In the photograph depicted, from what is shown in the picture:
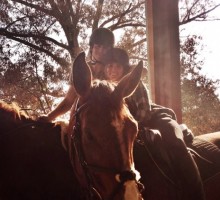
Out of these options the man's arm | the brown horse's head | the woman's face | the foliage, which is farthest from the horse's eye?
the foliage

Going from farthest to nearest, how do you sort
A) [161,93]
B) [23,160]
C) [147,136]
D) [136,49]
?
[136,49] < [161,93] < [147,136] < [23,160]

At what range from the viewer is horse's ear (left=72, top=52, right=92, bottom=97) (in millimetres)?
2088

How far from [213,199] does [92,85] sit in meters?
2.12

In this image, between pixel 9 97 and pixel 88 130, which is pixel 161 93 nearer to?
pixel 88 130

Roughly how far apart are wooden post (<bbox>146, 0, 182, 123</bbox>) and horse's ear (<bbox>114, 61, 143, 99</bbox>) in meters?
2.70

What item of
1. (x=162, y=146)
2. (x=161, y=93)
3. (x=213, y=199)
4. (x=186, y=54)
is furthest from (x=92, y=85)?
(x=186, y=54)

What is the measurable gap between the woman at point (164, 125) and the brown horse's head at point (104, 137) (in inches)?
27.3

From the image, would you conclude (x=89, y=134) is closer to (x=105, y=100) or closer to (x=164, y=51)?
(x=105, y=100)

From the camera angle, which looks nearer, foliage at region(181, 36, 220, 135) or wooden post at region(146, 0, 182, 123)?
wooden post at region(146, 0, 182, 123)

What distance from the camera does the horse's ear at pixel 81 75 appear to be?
2.09m

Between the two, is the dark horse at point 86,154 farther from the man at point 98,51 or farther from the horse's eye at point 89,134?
the man at point 98,51

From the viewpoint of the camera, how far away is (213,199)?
3488 mm

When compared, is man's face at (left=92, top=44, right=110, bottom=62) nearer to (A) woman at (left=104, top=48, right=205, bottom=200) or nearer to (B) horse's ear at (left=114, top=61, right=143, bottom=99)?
(A) woman at (left=104, top=48, right=205, bottom=200)

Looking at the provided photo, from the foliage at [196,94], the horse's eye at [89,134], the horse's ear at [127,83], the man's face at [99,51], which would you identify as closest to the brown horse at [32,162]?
the horse's eye at [89,134]
